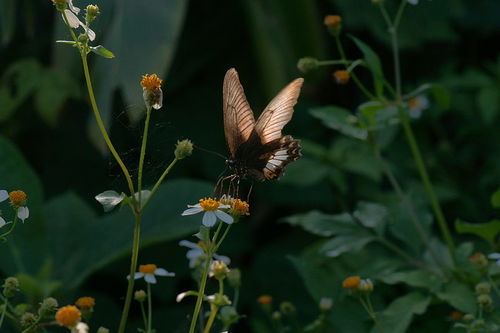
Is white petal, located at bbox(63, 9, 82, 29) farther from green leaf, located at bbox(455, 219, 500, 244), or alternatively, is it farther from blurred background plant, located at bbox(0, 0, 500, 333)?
green leaf, located at bbox(455, 219, 500, 244)

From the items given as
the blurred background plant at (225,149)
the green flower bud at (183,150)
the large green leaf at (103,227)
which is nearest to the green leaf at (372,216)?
the blurred background plant at (225,149)

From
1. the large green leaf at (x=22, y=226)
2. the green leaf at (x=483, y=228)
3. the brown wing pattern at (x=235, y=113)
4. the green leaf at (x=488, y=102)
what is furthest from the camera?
the green leaf at (x=488, y=102)

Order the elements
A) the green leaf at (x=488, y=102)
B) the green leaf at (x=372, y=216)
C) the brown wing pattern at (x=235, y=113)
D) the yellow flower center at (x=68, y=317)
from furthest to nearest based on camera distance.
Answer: the green leaf at (x=488, y=102) < the green leaf at (x=372, y=216) < the brown wing pattern at (x=235, y=113) < the yellow flower center at (x=68, y=317)

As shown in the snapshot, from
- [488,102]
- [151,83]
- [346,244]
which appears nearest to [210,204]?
[151,83]

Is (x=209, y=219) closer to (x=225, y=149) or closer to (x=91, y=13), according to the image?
(x=91, y=13)

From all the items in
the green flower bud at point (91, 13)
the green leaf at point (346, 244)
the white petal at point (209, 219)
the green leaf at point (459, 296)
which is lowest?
the green leaf at point (459, 296)

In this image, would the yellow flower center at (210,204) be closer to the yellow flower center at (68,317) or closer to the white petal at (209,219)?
the white petal at (209,219)
